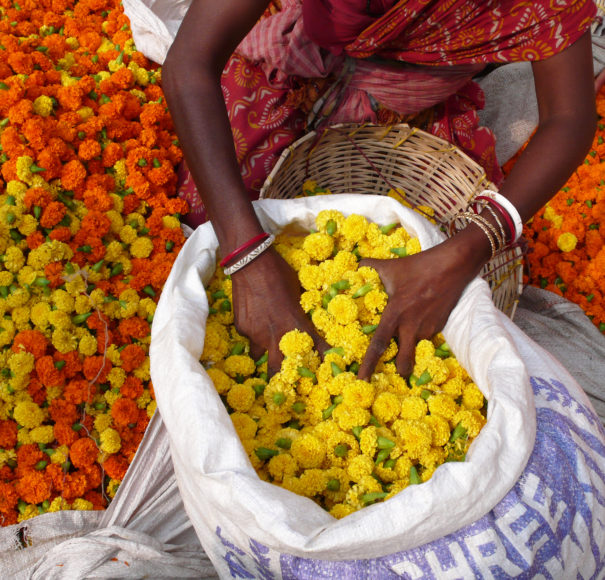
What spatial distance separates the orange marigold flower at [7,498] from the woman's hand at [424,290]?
103cm

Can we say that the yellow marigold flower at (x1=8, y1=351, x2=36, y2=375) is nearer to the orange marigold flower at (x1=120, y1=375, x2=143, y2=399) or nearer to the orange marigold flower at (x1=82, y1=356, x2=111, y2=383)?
the orange marigold flower at (x1=82, y1=356, x2=111, y2=383)

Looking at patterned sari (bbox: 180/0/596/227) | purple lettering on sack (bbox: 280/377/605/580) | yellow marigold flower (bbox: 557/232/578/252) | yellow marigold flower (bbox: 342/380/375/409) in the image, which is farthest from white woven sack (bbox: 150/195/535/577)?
yellow marigold flower (bbox: 557/232/578/252)

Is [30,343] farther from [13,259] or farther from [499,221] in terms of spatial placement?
[499,221]

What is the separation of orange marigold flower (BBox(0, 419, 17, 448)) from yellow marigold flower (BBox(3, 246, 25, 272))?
1.45 feet

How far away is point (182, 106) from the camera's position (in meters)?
1.36

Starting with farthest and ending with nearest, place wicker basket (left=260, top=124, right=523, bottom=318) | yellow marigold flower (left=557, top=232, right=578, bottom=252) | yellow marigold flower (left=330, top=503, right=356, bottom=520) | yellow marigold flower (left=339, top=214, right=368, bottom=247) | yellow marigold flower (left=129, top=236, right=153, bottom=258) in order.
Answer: yellow marigold flower (left=557, top=232, right=578, bottom=252)
wicker basket (left=260, top=124, right=523, bottom=318)
yellow marigold flower (left=129, top=236, right=153, bottom=258)
yellow marigold flower (left=339, top=214, right=368, bottom=247)
yellow marigold flower (left=330, top=503, right=356, bottom=520)

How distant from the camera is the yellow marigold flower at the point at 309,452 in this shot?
46.1 inches

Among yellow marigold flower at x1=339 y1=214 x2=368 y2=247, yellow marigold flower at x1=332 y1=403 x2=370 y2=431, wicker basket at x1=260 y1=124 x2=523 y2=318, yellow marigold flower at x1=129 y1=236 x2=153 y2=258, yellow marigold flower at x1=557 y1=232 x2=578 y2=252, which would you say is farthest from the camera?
yellow marigold flower at x1=557 y1=232 x2=578 y2=252

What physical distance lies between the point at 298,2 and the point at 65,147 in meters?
0.91

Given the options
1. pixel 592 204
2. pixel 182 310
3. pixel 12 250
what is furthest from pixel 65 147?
pixel 592 204

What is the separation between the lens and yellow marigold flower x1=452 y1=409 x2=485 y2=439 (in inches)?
48.1

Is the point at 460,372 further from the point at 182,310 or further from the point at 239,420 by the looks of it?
the point at 182,310

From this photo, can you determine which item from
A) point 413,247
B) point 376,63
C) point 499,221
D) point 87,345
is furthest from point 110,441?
point 376,63

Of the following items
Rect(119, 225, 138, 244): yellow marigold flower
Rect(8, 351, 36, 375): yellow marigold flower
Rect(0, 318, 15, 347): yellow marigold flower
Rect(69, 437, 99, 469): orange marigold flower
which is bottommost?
Rect(69, 437, 99, 469): orange marigold flower
